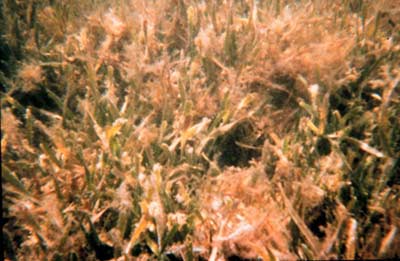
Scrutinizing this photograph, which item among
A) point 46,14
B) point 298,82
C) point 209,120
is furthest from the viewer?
point 46,14

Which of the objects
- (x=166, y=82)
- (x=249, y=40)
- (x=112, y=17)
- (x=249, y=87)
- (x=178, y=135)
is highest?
(x=112, y=17)

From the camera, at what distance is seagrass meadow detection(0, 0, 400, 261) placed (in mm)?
2072

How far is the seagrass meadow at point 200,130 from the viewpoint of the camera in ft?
6.80

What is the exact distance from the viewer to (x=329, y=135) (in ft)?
8.15

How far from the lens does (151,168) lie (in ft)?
8.14

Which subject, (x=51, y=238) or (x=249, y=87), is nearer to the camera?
(x=51, y=238)

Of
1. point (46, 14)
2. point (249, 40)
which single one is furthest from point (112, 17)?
point (249, 40)

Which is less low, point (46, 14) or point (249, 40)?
point (46, 14)

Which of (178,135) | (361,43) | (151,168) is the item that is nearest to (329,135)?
(361,43)

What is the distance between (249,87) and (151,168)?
1.27 meters

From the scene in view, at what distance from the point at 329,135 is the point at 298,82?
0.64 m

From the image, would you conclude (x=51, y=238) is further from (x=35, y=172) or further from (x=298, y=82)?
(x=298, y=82)

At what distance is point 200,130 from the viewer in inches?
104

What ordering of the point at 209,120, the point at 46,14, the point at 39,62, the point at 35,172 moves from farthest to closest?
the point at 46,14 < the point at 39,62 < the point at 209,120 < the point at 35,172
